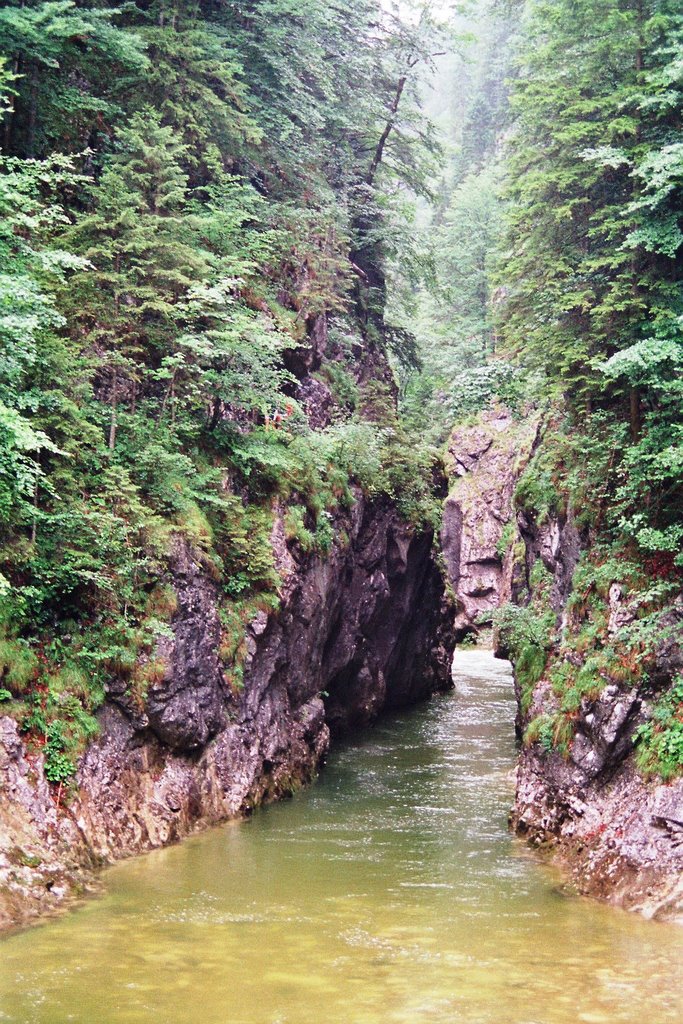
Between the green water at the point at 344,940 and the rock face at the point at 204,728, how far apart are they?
53cm

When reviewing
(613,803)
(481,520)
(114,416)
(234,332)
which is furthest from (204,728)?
(481,520)

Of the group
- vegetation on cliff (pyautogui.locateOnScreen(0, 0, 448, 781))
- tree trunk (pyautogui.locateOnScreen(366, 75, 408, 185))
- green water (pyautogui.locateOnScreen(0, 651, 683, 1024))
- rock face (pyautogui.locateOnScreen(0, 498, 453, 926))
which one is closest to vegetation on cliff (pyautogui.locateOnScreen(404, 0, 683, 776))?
green water (pyautogui.locateOnScreen(0, 651, 683, 1024))

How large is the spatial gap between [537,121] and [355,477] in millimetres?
9358

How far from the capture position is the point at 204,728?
45.9 feet

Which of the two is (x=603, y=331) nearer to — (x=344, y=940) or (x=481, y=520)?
(x=344, y=940)

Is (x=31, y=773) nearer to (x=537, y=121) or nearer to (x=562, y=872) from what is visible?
(x=562, y=872)

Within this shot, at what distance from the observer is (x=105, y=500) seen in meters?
13.6

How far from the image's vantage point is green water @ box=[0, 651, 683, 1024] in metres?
7.32

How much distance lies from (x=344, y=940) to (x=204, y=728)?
17.7ft

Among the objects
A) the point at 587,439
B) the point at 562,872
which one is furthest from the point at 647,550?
the point at 562,872

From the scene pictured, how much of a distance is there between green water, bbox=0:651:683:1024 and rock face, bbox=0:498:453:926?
1.72 feet

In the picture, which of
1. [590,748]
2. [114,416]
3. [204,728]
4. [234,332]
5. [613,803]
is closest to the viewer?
[613,803]

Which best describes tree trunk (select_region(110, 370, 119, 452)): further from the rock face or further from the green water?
the green water

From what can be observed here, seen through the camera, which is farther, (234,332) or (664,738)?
(234,332)
